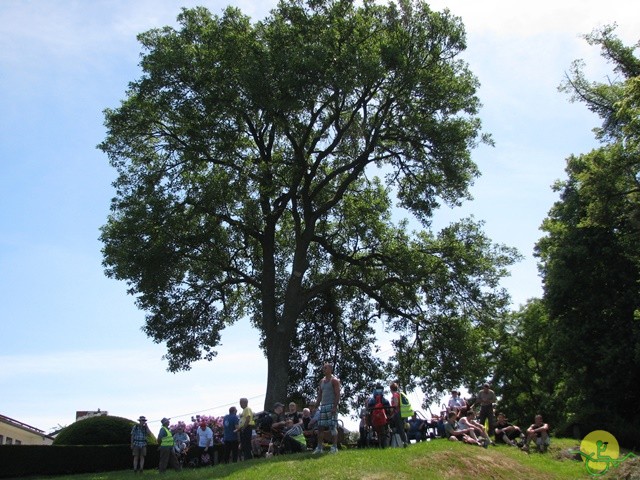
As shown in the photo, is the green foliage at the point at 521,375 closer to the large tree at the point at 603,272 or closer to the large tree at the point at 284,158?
the large tree at the point at 603,272

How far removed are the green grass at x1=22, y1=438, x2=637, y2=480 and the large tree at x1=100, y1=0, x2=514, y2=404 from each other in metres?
9.53

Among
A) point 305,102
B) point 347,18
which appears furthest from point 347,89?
point 347,18

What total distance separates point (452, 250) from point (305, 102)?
852 cm

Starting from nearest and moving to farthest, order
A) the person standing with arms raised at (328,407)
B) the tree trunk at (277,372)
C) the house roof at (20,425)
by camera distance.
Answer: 1. the person standing with arms raised at (328,407)
2. the tree trunk at (277,372)
3. the house roof at (20,425)

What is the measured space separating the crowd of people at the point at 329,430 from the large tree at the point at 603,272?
36.5ft

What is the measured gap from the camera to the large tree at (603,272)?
30734 mm

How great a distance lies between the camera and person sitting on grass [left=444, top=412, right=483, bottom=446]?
18250 millimetres

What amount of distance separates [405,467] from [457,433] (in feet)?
15.1

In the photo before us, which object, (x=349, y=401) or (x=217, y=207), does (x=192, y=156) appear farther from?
(x=349, y=401)

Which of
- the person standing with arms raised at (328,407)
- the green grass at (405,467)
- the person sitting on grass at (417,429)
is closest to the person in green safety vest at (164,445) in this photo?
the green grass at (405,467)

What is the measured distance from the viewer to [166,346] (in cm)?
2859

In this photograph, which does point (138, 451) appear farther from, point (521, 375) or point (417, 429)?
point (521, 375)

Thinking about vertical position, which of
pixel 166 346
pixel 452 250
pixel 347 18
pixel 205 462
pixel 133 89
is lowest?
pixel 205 462

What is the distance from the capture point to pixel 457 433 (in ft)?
61.0
